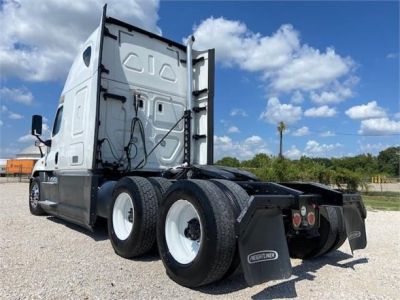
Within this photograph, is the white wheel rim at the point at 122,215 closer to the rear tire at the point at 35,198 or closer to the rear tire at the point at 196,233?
the rear tire at the point at 196,233

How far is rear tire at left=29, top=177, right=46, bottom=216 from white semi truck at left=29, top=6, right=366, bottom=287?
1.9 inches

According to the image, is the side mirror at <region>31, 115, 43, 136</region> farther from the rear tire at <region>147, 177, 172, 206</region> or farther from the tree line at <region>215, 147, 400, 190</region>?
the tree line at <region>215, 147, 400, 190</region>

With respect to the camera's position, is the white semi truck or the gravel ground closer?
the white semi truck

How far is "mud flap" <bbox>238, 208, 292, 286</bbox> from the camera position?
11.8 feet

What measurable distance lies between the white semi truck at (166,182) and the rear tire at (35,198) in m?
0.05

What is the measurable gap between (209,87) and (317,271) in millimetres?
3879

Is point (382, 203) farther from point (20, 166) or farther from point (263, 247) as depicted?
point (20, 166)

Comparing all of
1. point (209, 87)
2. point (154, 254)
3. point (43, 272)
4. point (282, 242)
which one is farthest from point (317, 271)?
point (209, 87)

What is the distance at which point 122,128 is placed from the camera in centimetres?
702

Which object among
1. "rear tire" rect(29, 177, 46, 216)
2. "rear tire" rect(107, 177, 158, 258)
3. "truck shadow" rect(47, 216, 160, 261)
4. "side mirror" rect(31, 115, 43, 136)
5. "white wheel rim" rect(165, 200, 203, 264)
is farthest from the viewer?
"rear tire" rect(29, 177, 46, 216)

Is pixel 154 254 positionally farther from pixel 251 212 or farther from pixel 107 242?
pixel 251 212

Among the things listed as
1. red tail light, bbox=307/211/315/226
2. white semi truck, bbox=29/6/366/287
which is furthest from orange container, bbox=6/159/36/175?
red tail light, bbox=307/211/315/226

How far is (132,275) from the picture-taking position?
4.52 m

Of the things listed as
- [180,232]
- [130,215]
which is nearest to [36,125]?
[130,215]
